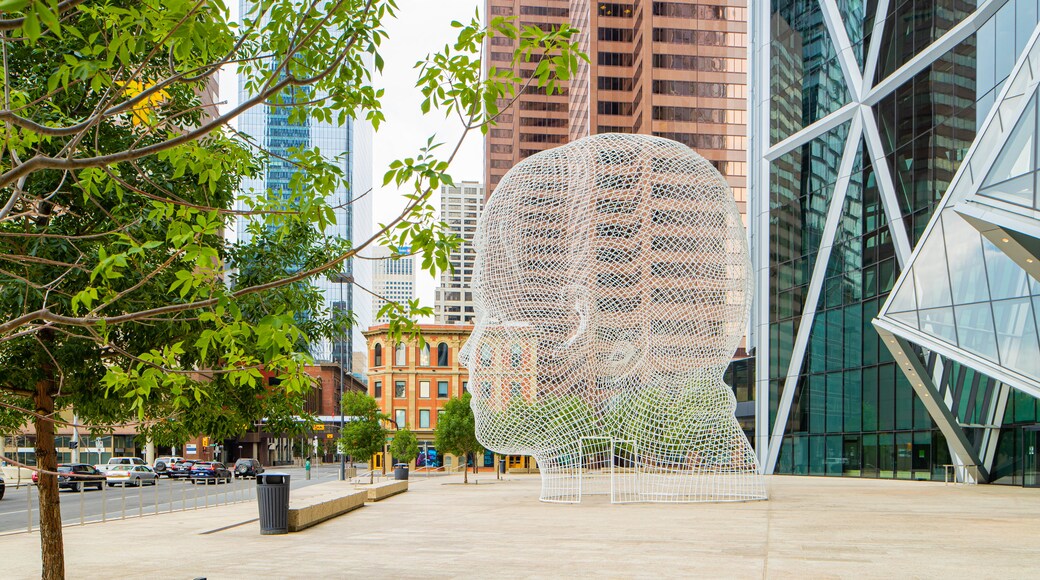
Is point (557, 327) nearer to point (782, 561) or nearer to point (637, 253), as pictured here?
point (637, 253)

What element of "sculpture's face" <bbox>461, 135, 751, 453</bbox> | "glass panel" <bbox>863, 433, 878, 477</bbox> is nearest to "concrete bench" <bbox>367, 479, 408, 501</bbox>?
"sculpture's face" <bbox>461, 135, 751, 453</bbox>

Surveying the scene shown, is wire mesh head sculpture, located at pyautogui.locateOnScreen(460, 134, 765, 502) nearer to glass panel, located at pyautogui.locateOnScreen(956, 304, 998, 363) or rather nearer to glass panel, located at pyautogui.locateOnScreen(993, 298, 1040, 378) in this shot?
glass panel, located at pyautogui.locateOnScreen(956, 304, 998, 363)

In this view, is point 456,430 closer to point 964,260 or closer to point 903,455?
point 903,455

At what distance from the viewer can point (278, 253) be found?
1000 cm

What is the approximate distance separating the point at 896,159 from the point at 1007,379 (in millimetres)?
15857

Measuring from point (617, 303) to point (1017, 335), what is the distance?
30.8 feet

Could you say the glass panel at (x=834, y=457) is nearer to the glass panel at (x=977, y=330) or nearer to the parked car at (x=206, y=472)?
the glass panel at (x=977, y=330)

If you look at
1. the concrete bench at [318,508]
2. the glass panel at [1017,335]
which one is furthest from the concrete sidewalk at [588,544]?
the glass panel at [1017,335]

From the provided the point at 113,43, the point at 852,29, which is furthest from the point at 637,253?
the point at 852,29

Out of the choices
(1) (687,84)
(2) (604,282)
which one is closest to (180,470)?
(2) (604,282)

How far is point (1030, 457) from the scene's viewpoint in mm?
29031

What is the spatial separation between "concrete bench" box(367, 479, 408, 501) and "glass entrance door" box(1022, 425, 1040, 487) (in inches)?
769

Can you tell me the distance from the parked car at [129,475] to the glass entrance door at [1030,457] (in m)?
35.5

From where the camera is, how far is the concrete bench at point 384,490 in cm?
2689
